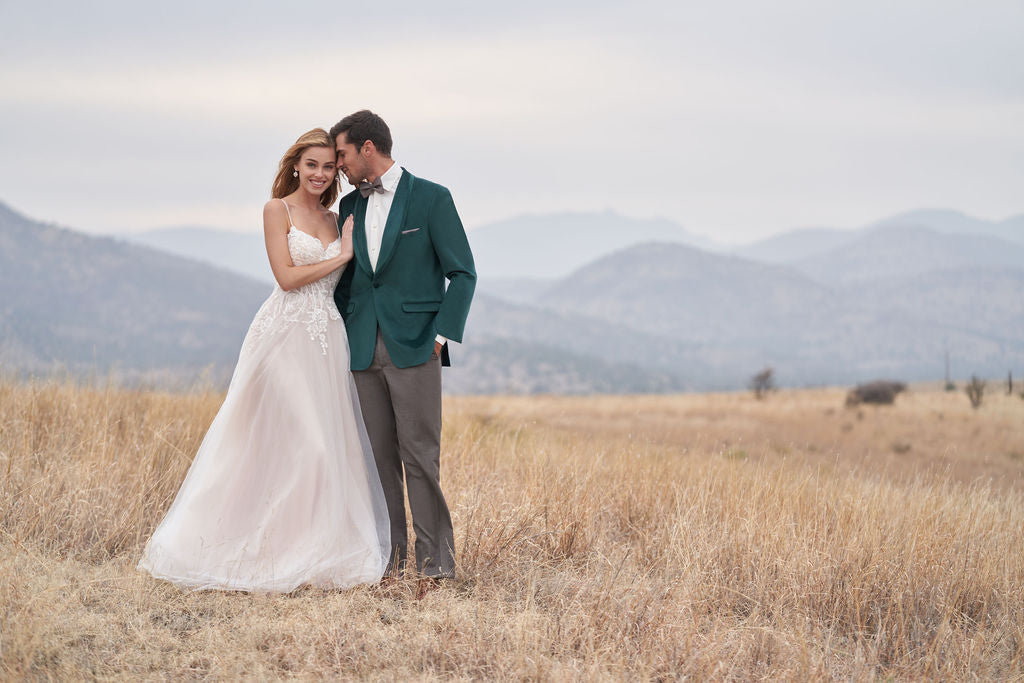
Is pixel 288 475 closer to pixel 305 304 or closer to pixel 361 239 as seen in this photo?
pixel 305 304

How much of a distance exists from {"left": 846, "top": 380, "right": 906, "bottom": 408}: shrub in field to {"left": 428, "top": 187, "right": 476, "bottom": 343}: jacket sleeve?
117ft

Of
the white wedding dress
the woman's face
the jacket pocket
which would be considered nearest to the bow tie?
the woman's face

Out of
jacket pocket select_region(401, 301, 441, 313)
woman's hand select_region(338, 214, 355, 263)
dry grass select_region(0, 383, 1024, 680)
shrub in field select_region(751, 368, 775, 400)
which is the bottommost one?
shrub in field select_region(751, 368, 775, 400)

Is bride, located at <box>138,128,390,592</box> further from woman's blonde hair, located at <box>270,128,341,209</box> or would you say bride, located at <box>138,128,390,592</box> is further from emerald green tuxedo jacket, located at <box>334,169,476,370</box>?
emerald green tuxedo jacket, located at <box>334,169,476,370</box>

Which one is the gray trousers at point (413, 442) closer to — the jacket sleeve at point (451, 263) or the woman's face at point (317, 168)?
the jacket sleeve at point (451, 263)

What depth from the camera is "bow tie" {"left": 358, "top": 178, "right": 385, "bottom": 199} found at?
445 cm

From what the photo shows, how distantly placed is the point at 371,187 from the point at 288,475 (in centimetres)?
169

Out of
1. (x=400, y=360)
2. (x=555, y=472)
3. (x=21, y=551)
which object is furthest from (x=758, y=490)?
(x=21, y=551)

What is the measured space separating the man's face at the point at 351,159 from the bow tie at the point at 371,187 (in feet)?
0.21

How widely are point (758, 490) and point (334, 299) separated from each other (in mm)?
3595

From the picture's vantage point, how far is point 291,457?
15.2 feet

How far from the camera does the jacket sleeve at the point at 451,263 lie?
433 centimetres

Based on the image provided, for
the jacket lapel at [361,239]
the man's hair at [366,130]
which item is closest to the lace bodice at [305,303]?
the jacket lapel at [361,239]

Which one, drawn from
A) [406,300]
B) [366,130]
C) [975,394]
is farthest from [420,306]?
[975,394]
